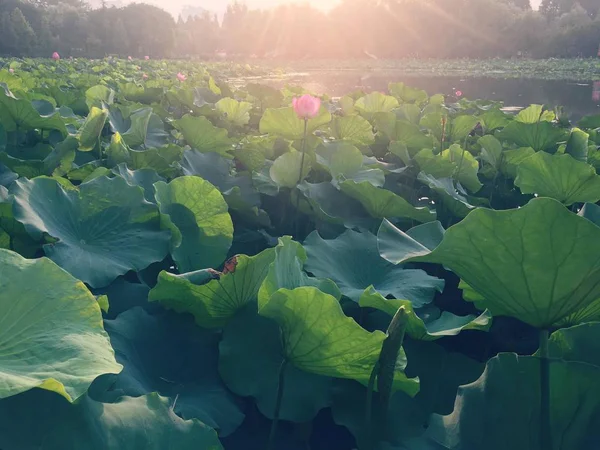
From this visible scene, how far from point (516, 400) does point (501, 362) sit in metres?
0.05

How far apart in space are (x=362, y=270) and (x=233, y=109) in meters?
1.46

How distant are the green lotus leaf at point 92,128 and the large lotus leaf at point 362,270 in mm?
670

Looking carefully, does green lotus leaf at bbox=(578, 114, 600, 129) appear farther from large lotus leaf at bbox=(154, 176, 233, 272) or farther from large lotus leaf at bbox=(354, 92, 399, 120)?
large lotus leaf at bbox=(154, 176, 233, 272)

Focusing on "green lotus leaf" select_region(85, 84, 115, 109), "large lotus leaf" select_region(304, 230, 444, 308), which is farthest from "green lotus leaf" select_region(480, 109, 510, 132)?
"green lotus leaf" select_region(85, 84, 115, 109)

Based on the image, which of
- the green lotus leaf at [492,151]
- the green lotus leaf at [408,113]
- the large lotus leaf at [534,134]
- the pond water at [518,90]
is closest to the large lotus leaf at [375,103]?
the green lotus leaf at [408,113]

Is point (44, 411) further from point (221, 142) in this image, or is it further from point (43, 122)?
point (221, 142)

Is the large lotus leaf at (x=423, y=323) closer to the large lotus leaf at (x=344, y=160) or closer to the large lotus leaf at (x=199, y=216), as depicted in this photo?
the large lotus leaf at (x=199, y=216)

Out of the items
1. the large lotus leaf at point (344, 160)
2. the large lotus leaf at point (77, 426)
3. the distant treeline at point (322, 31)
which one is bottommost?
the distant treeline at point (322, 31)

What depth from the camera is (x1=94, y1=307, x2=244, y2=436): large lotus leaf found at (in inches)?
27.4

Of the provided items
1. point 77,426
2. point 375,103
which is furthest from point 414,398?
point 375,103

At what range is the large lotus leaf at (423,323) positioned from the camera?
28.1 inches

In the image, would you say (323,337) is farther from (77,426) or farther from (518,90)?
(518,90)

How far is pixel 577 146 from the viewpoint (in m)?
1.66

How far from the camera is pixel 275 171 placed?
1297 mm
